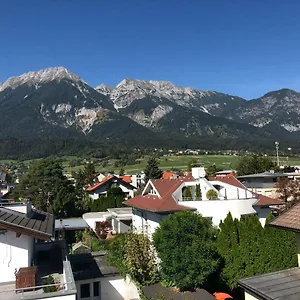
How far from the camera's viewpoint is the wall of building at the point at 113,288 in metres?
19.8

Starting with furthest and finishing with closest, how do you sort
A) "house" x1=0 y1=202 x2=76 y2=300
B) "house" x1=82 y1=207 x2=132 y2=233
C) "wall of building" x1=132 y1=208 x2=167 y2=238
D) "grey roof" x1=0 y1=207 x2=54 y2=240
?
"house" x1=82 y1=207 x2=132 y2=233 < "wall of building" x1=132 y1=208 x2=167 y2=238 < "grey roof" x1=0 y1=207 x2=54 y2=240 < "house" x1=0 y1=202 x2=76 y2=300

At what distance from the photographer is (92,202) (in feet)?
191

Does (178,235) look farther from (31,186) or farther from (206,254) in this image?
(31,186)

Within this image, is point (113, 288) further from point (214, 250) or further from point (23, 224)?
point (23, 224)

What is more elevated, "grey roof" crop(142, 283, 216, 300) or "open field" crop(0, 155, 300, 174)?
"open field" crop(0, 155, 300, 174)

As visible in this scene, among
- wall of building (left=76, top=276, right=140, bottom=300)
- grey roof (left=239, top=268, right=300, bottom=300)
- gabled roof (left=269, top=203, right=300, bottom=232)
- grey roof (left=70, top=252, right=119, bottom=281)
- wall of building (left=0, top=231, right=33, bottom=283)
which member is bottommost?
wall of building (left=76, top=276, right=140, bottom=300)

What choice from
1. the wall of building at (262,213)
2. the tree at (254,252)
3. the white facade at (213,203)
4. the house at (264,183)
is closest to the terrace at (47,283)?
the tree at (254,252)

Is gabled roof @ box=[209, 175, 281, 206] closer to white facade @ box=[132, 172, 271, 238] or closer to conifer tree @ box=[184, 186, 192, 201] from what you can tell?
white facade @ box=[132, 172, 271, 238]

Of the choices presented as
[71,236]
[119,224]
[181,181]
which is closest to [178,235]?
[181,181]

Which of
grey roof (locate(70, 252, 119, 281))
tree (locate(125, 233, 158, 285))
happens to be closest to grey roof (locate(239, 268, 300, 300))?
tree (locate(125, 233, 158, 285))

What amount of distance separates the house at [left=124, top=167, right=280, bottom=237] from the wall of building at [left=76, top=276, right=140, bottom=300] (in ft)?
19.4

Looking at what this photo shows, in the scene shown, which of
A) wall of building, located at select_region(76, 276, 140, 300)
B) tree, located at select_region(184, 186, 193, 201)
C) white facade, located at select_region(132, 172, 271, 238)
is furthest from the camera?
tree, located at select_region(184, 186, 193, 201)

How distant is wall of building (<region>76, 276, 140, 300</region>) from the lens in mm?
19784

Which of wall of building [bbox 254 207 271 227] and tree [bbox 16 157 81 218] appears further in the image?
tree [bbox 16 157 81 218]
